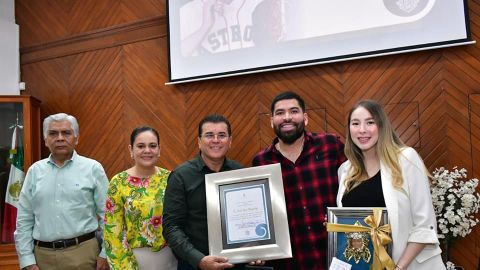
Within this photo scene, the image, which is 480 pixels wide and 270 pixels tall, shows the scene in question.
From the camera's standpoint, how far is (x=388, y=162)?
1992mm

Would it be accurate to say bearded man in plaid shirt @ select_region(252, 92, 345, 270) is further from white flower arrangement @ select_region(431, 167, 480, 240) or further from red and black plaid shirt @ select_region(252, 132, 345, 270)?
white flower arrangement @ select_region(431, 167, 480, 240)

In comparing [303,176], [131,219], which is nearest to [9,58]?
[131,219]

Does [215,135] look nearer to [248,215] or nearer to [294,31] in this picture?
[248,215]

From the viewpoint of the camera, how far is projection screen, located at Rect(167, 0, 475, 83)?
360 cm

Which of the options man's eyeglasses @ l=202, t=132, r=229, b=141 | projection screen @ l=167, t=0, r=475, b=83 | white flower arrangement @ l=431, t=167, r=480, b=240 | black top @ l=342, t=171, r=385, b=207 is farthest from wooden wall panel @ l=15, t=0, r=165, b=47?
black top @ l=342, t=171, r=385, b=207

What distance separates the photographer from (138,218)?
8.14 ft

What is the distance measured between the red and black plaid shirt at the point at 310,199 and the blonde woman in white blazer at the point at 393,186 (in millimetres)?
144

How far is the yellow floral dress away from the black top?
1084mm

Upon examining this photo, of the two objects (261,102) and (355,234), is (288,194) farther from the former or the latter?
(261,102)

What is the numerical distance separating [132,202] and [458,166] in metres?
2.66

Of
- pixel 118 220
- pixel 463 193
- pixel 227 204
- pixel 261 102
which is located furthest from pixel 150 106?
pixel 463 193

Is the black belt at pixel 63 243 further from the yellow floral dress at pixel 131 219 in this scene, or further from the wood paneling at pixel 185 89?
the wood paneling at pixel 185 89

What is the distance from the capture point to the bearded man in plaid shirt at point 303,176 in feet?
7.32

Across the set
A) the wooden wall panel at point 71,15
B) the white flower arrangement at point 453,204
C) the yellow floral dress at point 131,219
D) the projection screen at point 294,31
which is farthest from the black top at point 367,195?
the wooden wall panel at point 71,15
